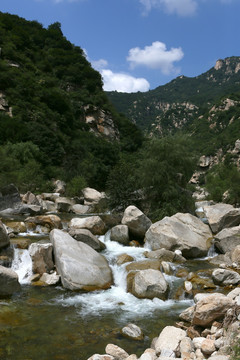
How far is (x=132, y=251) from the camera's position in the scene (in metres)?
15.9

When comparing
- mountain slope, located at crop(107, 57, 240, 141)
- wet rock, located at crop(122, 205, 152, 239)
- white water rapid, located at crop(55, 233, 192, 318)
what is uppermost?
mountain slope, located at crop(107, 57, 240, 141)

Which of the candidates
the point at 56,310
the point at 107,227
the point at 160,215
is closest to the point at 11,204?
the point at 107,227

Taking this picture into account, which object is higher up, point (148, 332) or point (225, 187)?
point (225, 187)

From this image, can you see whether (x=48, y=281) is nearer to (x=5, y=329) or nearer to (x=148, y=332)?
(x=5, y=329)

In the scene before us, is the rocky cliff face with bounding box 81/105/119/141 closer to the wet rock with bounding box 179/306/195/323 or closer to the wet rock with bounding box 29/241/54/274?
the wet rock with bounding box 29/241/54/274

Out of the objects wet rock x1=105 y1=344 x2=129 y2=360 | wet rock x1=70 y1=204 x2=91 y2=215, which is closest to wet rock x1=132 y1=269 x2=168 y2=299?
wet rock x1=105 y1=344 x2=129 y2=360

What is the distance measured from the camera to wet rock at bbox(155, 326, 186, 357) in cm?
636

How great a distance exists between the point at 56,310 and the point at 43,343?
6.46 feet

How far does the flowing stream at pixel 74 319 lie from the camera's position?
23.4ft

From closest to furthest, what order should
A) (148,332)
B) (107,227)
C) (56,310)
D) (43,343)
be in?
(43,343) → (148,332) → (56,310) → (107,227)

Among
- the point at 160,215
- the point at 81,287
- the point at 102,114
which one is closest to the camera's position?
the point at 81,287

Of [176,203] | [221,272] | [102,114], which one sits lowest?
[221,272]

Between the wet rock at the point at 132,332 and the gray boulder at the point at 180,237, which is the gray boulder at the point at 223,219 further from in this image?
the wet rock at the point at 132,332

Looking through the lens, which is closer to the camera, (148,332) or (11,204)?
(148,332)
